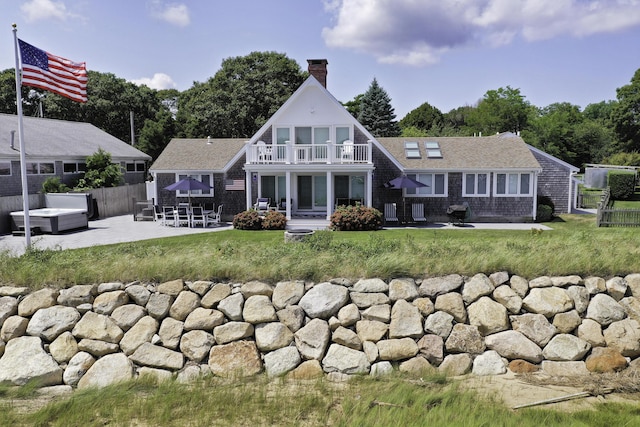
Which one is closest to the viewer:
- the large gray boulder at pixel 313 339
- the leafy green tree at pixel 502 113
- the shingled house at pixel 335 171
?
the large gray boulder at pixel 313 339

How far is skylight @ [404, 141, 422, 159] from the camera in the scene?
23772mm

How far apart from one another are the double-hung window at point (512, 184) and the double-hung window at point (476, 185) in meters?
0.48

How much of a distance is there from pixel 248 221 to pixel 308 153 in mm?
4410

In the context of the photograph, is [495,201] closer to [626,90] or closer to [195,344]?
[195,344]

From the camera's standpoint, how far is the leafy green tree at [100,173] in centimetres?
2681

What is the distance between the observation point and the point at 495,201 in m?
23.1

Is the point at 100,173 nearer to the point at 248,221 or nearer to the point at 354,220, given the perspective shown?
the point at 248,221

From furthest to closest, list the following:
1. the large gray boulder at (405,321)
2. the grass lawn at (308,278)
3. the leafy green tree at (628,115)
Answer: the leafy green tree at (628,115)
the large gray boulder at (405,321)
the grass lawn at (308,278)

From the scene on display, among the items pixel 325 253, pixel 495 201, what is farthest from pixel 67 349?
pixel 495 201

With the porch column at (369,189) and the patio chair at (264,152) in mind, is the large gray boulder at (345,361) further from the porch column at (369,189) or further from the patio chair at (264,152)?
the patio chair at (264,152)

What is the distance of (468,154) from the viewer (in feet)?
78.2

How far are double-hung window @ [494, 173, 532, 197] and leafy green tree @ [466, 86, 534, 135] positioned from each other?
106ft

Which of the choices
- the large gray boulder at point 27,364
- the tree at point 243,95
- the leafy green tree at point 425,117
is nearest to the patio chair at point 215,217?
the large gray boulder at point 27,364

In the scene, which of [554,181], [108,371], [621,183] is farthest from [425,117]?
[108,371]
